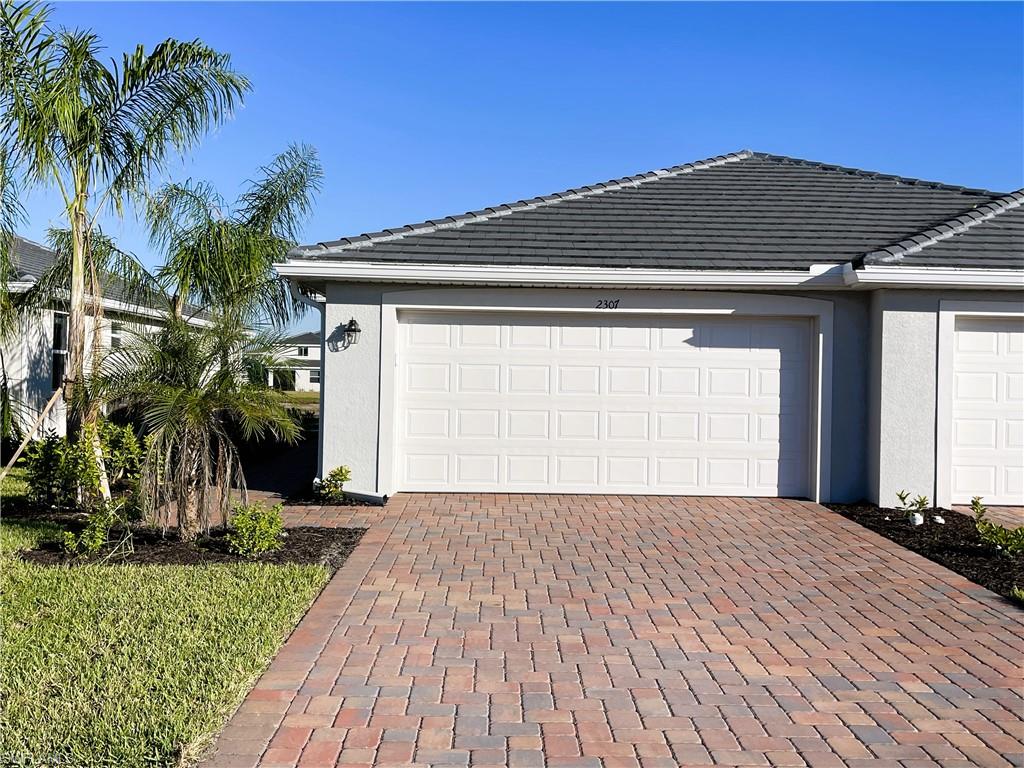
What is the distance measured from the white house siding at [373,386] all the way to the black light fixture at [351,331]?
6 centimetres

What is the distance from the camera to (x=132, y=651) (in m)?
4.67

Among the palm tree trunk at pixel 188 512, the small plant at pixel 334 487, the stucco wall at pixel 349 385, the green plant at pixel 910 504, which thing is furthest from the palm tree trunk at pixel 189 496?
the green plant at pixel 910 504

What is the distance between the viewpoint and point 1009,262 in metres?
9.80

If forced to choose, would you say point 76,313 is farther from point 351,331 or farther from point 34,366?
point 34,366

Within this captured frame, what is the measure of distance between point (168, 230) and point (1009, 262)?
450 inches

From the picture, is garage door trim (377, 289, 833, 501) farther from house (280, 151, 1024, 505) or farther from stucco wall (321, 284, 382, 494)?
stucco wall (321, 284, 382, 494)

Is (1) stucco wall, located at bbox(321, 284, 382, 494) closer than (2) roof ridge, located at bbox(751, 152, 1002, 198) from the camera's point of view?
Yes

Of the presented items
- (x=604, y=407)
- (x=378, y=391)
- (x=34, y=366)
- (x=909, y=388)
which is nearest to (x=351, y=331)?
(x=378, y=391)

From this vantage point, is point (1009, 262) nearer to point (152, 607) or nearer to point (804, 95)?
point (804, 95)

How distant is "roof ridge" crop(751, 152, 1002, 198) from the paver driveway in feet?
23.9

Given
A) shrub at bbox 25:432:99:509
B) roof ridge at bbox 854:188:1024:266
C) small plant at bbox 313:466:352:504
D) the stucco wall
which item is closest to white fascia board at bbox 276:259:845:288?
the stucco wall

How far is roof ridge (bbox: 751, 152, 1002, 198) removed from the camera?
41.3ft

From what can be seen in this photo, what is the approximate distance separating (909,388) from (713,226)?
326 centimetres

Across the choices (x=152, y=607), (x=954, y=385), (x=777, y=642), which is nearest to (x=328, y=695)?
(x=152, y=607)
